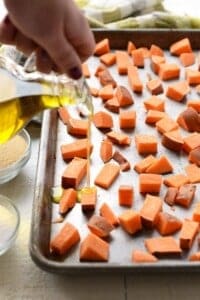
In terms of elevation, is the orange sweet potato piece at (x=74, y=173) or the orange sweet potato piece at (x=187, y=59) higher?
the orange sweet potato piece at (x=74, y=173)

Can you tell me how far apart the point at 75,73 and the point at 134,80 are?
1.97 ft

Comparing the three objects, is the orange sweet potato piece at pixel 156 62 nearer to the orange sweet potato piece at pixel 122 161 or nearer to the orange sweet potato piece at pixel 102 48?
the orange sweet potato piece at pixel 102 48

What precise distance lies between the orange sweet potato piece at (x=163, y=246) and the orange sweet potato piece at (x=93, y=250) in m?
0.06

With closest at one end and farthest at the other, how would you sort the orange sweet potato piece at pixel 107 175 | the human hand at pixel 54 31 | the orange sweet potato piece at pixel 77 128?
the human hand at pixel 54 31 < the orange sweet potato piece at pixel 107 175 < the orange sweet potato piece at pixel 77 128

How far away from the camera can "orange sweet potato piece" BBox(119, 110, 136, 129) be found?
1.15m

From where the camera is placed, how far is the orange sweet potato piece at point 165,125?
114 cm

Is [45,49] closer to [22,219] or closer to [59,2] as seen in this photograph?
[59,2]

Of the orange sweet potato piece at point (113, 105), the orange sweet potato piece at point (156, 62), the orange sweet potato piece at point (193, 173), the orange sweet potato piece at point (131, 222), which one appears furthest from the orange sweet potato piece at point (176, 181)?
the orange sweet potato piece at point (156, 62)

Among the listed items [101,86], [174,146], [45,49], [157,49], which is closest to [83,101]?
[45,49]

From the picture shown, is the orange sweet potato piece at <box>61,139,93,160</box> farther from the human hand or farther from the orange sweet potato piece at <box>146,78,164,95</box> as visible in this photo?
the human hand

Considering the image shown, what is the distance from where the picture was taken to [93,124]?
1.16 metres

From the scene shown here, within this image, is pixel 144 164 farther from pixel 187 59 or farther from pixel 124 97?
pixel 187 59

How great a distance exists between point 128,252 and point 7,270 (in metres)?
0.18

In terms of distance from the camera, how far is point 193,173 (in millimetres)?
1045
